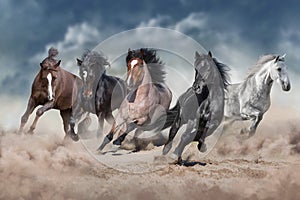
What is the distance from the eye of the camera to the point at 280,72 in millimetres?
5793

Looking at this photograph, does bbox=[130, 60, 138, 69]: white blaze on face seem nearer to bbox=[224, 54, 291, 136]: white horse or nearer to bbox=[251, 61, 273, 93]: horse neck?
bbox=[224, 54, 291, 136]: white horse

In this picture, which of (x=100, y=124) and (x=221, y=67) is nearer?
(x=221, y=67)

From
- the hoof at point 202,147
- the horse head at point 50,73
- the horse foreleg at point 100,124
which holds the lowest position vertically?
the hoof at point 202,147

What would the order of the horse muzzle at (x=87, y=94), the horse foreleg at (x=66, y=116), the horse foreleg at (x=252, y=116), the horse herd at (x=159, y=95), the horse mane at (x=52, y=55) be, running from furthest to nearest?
the horse foreleg at (x=66, y=116) < the horse mane at (x=52, y=55) < the horse muzzle at (x=87, y=94) < the horse foreleg at (x=252, y=116) < the horse herd at (x=159, y=95)

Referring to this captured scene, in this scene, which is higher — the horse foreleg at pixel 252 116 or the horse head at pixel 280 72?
the horse head at pixel 280 72

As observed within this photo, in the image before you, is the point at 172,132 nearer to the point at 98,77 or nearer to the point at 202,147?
the point at 202,147

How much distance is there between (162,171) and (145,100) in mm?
620

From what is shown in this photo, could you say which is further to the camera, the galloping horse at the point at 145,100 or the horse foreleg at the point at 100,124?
the horse foreleg at the point at 100,124

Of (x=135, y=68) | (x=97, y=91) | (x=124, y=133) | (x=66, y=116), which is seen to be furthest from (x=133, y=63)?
(x=66, y=116)

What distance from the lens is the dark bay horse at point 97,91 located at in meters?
5.99

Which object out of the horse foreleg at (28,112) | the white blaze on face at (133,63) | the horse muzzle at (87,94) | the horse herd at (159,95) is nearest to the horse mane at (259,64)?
the horse herd at (159,95)

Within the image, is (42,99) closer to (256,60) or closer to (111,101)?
(111,101)

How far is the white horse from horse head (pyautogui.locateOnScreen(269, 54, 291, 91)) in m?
0.02

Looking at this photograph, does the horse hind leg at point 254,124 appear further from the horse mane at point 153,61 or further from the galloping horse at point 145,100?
the horse mane at point 153,61
